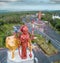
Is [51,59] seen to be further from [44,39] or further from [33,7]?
[33,7]

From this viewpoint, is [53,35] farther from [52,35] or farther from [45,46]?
[45,46]

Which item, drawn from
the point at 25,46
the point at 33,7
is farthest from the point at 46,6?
the point at 25,46

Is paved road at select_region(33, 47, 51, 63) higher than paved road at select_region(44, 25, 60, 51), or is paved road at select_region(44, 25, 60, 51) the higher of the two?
paved road at select_region(44, 25, 60, 51)

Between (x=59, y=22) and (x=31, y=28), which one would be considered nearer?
(x=31, y=28)

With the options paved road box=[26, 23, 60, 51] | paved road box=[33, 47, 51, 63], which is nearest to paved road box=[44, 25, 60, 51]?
paved road box=[26, 23, 60, 51]

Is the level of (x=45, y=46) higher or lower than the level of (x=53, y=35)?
lower

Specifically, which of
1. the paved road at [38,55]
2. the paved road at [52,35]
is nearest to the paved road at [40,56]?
the paved road at [38,55]

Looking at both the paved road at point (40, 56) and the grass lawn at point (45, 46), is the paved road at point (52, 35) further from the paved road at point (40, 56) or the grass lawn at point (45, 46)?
the paved road at point (40, 56)

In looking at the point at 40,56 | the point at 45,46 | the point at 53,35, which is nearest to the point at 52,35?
the point at 53,35

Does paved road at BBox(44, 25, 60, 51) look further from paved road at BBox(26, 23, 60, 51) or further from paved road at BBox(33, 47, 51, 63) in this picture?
paved road at BBox(33, 47, 51, 63)
